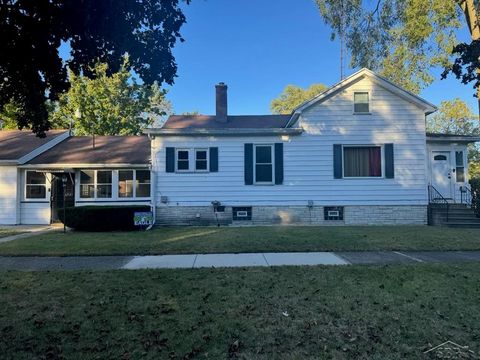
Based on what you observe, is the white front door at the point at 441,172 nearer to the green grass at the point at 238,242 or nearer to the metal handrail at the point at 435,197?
the metal handrail at the point at 435,197

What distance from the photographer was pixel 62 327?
14.0ft

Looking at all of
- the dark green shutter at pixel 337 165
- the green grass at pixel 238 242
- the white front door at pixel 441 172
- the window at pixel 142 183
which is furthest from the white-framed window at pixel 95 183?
the white front door at pixel 441 172

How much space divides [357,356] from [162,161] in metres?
13.3

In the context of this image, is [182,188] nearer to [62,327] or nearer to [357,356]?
[62,327]

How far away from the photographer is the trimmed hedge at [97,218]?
1338cm

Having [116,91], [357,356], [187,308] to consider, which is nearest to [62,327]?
[187,308]

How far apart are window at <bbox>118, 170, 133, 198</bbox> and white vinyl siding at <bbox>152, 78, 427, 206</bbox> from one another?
6.87 feet

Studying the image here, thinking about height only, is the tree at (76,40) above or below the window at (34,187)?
above

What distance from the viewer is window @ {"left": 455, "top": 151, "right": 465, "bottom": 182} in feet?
53.5

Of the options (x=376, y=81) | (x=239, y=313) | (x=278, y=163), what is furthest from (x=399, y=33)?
(x=239, y=313)

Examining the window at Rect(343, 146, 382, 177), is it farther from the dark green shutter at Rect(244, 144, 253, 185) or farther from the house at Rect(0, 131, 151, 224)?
the house at Rect(0, 131, 151, 224)

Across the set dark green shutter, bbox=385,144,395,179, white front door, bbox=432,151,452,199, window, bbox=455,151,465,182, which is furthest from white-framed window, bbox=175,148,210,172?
window, bbox=455,151,465,182

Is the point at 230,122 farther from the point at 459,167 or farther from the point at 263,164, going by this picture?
the point at 459,167

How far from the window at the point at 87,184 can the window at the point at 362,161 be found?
38.5 feet
